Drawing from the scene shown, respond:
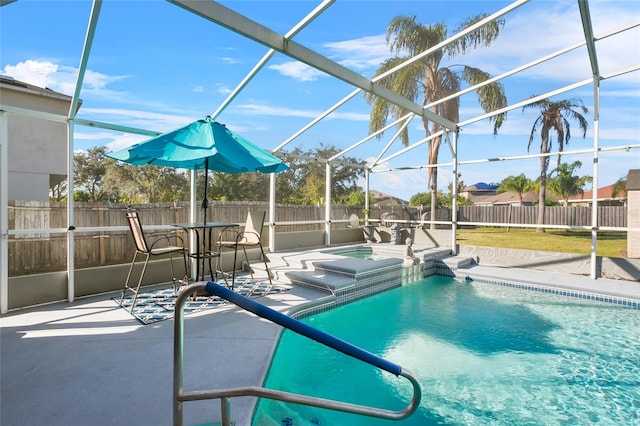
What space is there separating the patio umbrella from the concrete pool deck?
6.27 ft

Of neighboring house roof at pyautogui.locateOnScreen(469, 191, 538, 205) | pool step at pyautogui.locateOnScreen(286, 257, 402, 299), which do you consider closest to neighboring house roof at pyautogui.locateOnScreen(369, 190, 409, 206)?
pool step at pyautogui.locateOnScreen(286, 257, 402, 299)

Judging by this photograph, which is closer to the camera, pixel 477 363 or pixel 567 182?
pixel 477 363

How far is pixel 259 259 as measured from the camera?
7445 millimetres

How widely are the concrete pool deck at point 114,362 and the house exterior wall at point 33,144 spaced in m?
1.90

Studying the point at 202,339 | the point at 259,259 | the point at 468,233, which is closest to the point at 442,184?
the point at 468,233

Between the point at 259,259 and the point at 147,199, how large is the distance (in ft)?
8.30

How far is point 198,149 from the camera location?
4.01 metres

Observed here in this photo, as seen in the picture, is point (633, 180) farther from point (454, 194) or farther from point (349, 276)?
point (349, 276)

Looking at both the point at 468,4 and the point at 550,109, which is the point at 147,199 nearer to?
the point at 468,4

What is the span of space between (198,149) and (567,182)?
22.3 metres

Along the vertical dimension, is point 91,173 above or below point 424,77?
below

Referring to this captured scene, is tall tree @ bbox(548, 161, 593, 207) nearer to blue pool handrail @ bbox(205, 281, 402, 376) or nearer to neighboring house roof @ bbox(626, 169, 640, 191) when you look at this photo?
neighboring house roof @ bbox(626, 169, 640, 191)

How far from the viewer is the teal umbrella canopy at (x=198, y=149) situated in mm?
3867

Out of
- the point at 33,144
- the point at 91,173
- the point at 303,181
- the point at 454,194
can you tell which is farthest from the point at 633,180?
the point at 91,173
